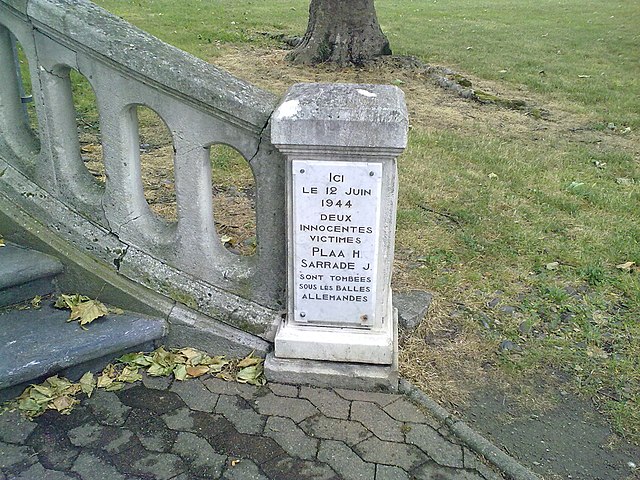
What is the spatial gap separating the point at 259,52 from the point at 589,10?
10.5 metres

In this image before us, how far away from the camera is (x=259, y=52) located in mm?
11234

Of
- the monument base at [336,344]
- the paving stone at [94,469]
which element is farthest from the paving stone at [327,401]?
the paving stone at [94,469]

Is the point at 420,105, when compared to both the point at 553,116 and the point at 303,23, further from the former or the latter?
the point at 303,23

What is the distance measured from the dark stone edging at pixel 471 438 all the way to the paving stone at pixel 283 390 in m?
0.50

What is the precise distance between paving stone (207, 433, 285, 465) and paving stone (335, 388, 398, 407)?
46 cm

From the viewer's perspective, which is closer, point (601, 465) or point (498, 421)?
point (601, 465)

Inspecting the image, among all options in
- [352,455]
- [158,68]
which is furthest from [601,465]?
[158,68]

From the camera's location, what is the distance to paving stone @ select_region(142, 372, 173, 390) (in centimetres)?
305

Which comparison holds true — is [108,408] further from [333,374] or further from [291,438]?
[333,374]

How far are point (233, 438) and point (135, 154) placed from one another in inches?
55.1

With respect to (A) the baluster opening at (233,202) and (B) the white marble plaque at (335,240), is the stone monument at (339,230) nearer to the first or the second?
(B) the white marble plaque at (335,240)

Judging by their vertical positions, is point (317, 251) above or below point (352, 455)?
above

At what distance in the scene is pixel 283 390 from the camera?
308cm

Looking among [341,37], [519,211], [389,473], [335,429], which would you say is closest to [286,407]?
[335,429]
